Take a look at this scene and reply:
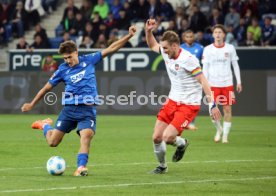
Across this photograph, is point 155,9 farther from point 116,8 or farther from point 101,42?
point 101,42

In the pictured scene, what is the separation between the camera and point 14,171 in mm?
12906

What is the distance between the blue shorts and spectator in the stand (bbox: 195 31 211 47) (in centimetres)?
1607

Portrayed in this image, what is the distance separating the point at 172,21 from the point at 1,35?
8088mm

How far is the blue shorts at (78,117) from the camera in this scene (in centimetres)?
1268

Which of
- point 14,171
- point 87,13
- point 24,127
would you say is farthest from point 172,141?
point 87,13

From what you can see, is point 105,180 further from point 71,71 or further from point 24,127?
point 24,127

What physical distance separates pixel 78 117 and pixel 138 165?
1635 millimetres

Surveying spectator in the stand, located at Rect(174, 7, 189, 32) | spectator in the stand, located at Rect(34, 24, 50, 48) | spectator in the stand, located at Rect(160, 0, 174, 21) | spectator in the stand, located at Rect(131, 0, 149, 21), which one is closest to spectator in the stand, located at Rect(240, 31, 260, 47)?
spectator in the stand, located at Rect(174, 7, 189, 32)

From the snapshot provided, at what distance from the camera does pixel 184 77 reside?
12.9m

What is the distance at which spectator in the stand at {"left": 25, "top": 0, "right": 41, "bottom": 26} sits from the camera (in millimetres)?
34656

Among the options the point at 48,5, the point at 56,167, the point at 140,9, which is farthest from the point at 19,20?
the point at 56,167

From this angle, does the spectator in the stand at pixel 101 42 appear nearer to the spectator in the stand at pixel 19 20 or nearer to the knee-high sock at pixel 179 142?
the spectator in the stand at pixel 19 20

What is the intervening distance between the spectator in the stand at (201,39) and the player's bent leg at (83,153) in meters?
16.4

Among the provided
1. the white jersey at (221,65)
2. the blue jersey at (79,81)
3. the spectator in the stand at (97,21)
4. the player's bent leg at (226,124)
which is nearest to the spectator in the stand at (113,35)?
the spectator in the stand at (97,21)
